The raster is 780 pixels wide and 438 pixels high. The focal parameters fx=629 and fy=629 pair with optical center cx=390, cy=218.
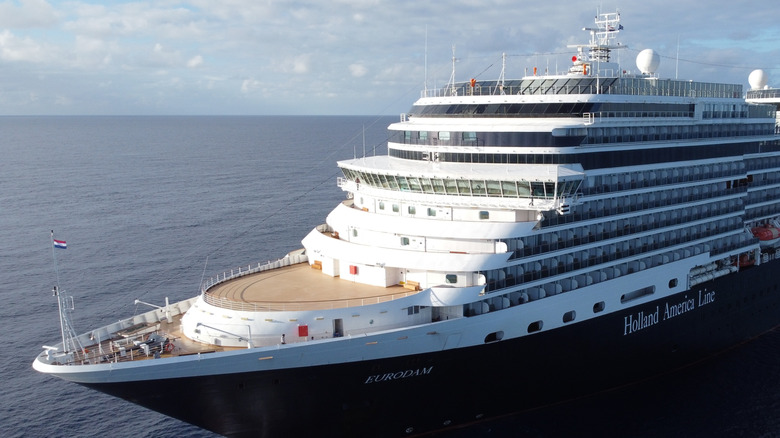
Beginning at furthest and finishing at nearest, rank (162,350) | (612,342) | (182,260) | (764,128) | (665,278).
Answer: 1. (182,260)
2. (764,128)
3. (665,278)
4. (612,342)
5. (162,350)

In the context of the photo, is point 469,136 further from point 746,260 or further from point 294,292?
point 746,260

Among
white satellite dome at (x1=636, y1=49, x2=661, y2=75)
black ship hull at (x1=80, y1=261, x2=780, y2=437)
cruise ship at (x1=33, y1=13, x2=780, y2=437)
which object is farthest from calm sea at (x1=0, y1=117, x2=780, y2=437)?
white satellite dome at (x1=636, y1=49, x2=661, y2=75)

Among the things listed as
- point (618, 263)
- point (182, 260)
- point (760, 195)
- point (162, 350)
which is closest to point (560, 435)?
point (618, 263)

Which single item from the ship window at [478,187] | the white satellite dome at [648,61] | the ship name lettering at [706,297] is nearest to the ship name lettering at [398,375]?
the ship window at [478,187]

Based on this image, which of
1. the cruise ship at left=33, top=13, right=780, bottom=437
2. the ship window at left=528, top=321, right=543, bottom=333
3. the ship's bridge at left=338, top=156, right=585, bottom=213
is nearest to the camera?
the cruise ship at left=33, top=13, right=780, bottom=437

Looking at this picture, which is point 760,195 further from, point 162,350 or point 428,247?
point 162,350

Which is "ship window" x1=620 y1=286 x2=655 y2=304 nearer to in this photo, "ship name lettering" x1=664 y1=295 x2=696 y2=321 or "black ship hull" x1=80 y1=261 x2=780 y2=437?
"black ship hull" x1=80 y1=261 x2=780 y2=437

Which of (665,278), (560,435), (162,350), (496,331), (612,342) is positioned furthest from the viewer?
(665,278)
